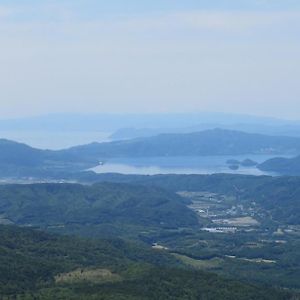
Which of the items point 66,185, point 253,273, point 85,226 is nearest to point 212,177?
point 66,185

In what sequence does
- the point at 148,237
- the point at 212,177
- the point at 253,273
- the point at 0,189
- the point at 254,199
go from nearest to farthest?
the point at 253,273
the point at 148,237
the point at 0,189
the point at 254,199
the point at 212,177

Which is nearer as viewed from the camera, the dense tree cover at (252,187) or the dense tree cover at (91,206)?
the dense tree cover at (91,206)

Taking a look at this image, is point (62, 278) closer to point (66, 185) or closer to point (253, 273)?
point (253, 273)

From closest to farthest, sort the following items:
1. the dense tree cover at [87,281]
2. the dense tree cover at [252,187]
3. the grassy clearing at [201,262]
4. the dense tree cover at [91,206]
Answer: the dense tree cover at [87,281] → the grassy clearing at [201,262] → the dense tree cover at [91,206] → the dense tree cover at [252,187]

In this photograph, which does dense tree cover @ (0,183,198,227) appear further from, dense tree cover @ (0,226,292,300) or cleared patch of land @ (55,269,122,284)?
cleared patch of land @ (55,269,122,284)

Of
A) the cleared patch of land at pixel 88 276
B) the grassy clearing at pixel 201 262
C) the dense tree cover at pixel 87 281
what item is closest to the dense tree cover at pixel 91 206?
the grassy clearing at pixel 201 262

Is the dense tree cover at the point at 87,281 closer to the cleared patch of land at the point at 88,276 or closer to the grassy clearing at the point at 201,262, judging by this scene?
the cleared patch of land at the point at 88,276

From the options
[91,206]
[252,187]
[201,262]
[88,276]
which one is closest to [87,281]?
[88,276]
